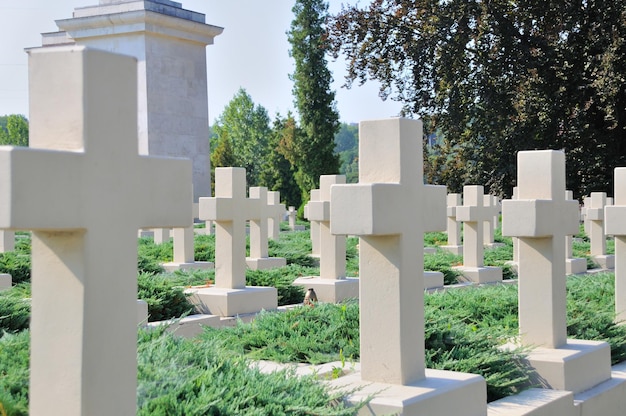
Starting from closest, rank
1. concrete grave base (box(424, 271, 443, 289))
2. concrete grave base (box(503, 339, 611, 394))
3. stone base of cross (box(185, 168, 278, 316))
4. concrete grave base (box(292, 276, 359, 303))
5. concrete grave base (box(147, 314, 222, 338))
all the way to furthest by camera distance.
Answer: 1. concrete grave base (box(503, 339, 611, 394))
2. concrete grave base (box(147, 314, 222, 338))
3. stone base of cross (box(185, 168, 278, 316))
4. concrete grave base (box(292, 276, 359, 303))
5. concrete grave base (box(424, 271, 443, 289))

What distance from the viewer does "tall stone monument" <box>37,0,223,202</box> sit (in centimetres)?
2235

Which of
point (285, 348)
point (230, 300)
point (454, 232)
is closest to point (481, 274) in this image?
point (454, 232)

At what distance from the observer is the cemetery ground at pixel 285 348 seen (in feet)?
13.1

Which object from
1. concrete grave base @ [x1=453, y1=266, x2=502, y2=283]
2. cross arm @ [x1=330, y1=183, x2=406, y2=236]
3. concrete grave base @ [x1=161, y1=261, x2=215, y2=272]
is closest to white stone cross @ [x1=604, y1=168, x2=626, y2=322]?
cross arm @ [x1=330, y1=183, x2=406, y2=236]

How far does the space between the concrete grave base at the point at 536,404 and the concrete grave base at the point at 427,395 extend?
21cm

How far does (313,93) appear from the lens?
133ft

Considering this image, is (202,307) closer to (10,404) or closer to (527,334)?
(527,334)

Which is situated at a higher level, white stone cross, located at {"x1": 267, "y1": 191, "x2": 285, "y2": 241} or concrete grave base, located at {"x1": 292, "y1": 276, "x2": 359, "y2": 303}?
white stone cross, located at {"x1": 267, "y1": 191, "x2": 285, "y2": 241}

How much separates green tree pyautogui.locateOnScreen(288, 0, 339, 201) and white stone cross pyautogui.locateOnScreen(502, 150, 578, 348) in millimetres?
34695

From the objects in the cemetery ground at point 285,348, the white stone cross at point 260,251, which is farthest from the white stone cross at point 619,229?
the white stone cross at point 260,251

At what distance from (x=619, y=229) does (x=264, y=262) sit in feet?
22.2

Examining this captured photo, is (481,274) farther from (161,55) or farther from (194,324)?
(161,55)

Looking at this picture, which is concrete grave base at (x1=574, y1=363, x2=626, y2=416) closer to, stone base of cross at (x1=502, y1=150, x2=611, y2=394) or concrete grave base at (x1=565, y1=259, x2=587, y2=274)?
stone base of cross at (x1=502, y1=150, x2=611, y2=394)

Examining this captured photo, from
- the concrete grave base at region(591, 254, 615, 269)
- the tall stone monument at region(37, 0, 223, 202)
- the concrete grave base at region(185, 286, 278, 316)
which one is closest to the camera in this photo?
the concrete grave base at region(185, 286, 278, 316)
